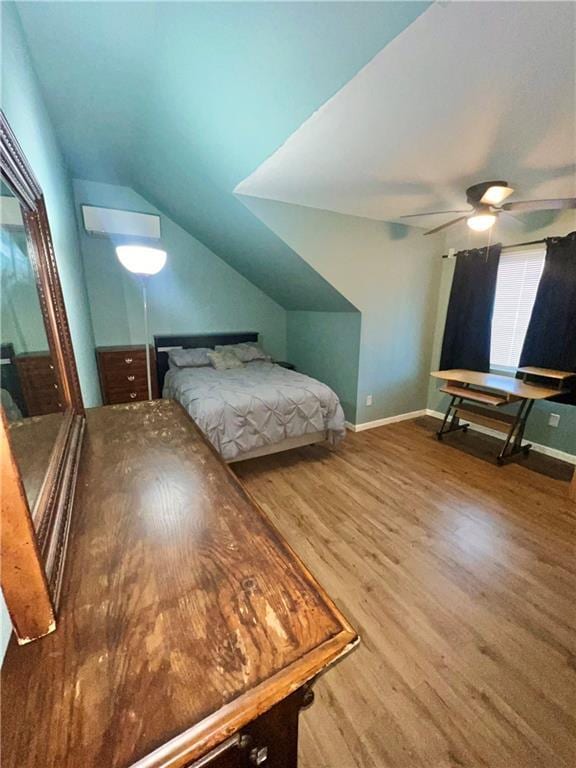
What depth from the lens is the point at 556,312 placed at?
2721mm

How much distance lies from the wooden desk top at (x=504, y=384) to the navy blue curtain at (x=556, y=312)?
0.89ft

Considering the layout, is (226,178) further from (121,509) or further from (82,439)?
(121,509)

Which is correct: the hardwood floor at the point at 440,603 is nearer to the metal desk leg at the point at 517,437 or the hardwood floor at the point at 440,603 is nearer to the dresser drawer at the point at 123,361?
the metal desk leg at the point at 517,437

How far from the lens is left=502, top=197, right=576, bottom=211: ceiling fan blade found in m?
1.72

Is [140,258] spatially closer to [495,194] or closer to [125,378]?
[125,378]

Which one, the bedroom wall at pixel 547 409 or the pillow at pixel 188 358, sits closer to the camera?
the bedroom wall at pixel 547 409

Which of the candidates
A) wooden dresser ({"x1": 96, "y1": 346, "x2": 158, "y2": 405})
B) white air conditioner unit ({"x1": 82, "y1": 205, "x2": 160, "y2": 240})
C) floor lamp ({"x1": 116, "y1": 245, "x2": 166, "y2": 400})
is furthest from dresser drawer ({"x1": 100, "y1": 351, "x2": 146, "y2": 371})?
floor lamp ({"x1": 116, "y1": 245, "x2": 166, "y2": 400})

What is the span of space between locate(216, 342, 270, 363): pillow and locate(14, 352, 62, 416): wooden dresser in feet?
9.05

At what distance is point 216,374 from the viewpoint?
3.24 meters

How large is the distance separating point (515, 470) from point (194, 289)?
3918 millimetres

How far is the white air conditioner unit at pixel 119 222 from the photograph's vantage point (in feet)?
10.1

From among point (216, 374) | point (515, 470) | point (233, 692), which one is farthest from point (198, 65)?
point (515, 470)

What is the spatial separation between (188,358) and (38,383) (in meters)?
2.75

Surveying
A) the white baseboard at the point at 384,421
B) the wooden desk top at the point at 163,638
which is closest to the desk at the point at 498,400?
the white baseboard at the point at 384,421
